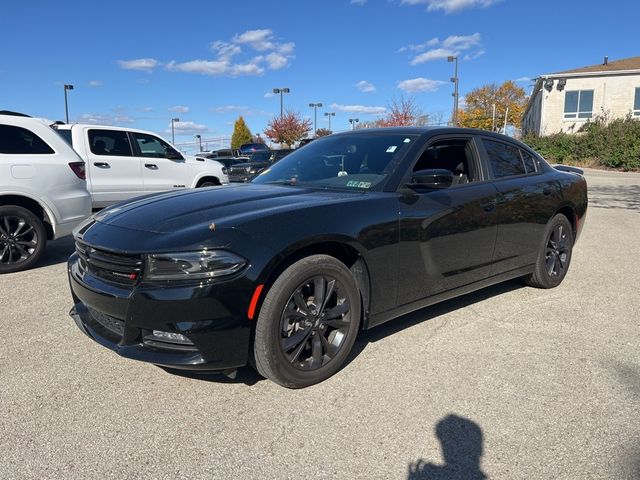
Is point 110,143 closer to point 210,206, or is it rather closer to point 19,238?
point 19,238

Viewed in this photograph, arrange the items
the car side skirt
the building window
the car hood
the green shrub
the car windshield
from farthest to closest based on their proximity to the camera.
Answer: the building window, the green shrub, the car windshield, the car side skirt, the car hood

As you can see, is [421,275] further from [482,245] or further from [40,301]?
[40,301]

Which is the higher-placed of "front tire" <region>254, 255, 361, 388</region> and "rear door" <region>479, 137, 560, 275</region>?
"rear door" <region>479, 137, 560, 275</region>

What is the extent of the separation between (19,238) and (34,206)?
0.42 meters

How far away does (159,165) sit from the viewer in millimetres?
9461

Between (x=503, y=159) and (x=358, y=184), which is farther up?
(x=503, y=159)

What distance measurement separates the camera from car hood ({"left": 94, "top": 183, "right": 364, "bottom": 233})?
291 centimetres

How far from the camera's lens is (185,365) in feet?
8.80

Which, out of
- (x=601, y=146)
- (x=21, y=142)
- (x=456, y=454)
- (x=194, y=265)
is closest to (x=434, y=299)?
(x=456, y=454)

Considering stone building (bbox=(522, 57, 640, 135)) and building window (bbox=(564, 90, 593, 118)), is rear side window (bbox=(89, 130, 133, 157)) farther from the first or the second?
building window (bbox=(564, 90, 593, 118))

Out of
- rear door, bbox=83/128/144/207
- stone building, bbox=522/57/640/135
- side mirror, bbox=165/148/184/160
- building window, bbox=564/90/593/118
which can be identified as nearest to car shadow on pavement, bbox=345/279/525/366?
rear door, bbox=83/128/144/207

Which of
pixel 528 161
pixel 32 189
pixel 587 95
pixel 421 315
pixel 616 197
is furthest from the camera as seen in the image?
pixel 587 95

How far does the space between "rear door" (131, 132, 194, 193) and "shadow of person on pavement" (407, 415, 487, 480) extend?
7.63 m

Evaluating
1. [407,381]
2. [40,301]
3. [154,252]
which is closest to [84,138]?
[40,301]
